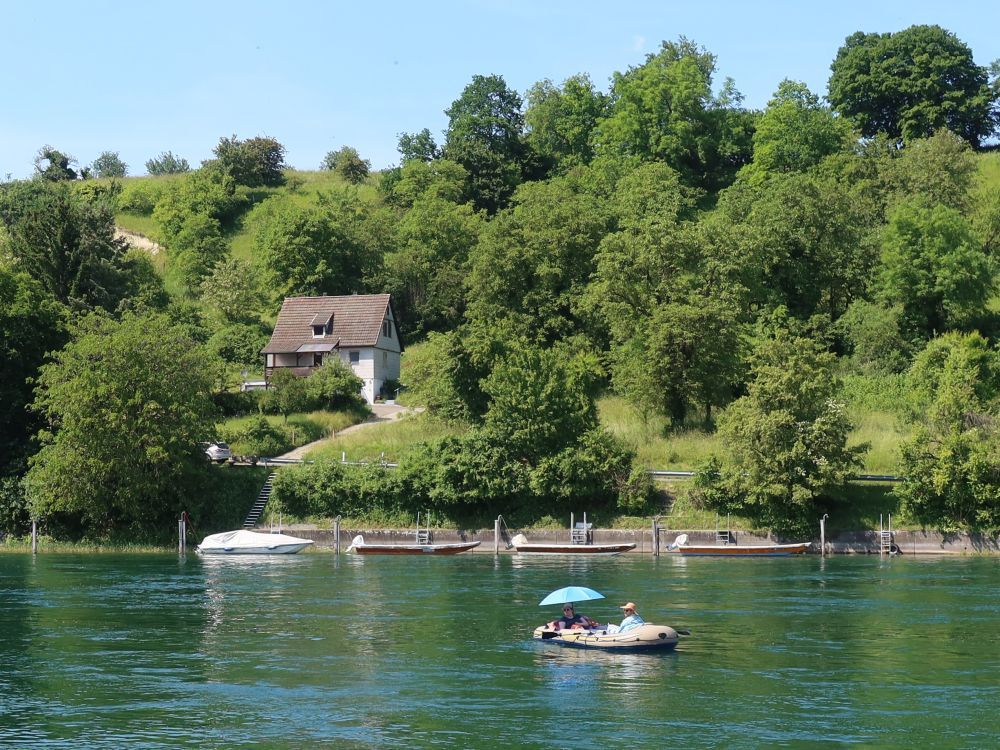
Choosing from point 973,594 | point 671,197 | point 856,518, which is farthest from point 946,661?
point 671,197

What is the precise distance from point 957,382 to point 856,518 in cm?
1012

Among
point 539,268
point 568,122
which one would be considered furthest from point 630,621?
point 568,122

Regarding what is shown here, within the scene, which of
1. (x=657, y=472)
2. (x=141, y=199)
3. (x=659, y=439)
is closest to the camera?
(x=657, y=472)

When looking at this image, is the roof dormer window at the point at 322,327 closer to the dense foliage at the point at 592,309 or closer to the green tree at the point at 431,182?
the dense foliage at the point at 592,309

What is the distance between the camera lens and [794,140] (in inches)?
4978

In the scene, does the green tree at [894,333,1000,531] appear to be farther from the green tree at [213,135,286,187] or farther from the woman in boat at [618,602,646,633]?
the green tree at [213,135,286,187]

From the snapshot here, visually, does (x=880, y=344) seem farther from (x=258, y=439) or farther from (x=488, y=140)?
(x=488, y=140)

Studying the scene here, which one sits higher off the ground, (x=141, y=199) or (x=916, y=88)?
(x=916, y=88)

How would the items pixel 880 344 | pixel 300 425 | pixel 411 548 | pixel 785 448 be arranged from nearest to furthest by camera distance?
1. pixel 785 448
2. pixel 411 548
3. pixel 880 344
4. pixel 300 425

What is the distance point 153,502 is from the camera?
77.5 meters

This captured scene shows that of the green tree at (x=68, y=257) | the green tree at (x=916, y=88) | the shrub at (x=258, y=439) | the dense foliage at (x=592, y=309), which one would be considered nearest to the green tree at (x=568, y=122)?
the dense foliage at (x=592, y=309)

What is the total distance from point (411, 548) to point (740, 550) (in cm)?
1819

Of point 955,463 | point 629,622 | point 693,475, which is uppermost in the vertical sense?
point 955,463

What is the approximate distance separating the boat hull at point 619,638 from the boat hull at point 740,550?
30.1 metres
